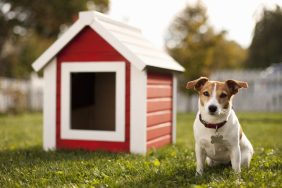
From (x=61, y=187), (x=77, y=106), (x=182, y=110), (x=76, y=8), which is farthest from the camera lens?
(x=182, y=110)

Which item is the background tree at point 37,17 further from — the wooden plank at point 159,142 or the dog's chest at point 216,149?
the dog's chest at point 216,149

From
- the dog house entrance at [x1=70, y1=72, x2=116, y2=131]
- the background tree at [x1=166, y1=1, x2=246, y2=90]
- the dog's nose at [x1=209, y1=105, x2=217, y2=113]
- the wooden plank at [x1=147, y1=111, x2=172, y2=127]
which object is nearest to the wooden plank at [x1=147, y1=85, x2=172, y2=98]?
the wooden plank at [x1=147, y1=111, x2=172, y2=127]

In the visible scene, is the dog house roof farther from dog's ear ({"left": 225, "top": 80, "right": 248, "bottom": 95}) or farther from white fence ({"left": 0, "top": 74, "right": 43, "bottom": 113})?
white fence ({"left": 0, "top": 74, "right": 43, "bottom": 113})

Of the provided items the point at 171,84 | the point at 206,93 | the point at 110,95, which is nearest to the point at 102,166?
the point at 206,93

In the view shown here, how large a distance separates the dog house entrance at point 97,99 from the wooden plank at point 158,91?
1400mm

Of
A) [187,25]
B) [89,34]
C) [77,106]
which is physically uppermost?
[187,25]

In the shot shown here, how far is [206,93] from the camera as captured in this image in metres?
4.32

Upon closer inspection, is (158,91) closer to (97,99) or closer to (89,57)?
(89,57)

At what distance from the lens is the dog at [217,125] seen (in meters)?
4.28

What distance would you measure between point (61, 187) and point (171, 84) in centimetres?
402

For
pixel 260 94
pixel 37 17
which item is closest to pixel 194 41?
pixel 260 94

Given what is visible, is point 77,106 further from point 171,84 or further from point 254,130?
point 254,130

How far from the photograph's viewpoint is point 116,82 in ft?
21.2

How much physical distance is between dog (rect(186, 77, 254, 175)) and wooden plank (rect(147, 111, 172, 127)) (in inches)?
77.0
